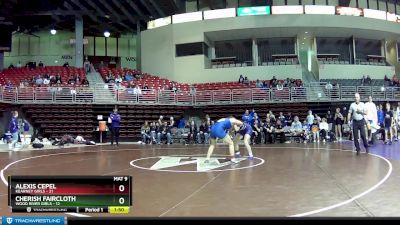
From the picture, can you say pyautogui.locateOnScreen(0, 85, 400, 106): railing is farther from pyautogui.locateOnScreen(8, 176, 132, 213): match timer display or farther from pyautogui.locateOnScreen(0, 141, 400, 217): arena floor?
pyautogui.locateOnScreen(8, 176, 132, 213): match timer display

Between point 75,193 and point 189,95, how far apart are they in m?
22.9

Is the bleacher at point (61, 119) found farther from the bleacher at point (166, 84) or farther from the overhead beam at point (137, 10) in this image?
the overhead beam at point (137, 10)

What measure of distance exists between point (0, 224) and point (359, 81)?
30501 millimetres

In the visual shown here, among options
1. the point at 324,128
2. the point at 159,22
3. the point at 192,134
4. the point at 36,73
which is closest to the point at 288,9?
the point at 159,22

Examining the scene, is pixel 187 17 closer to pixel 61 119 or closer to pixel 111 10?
pixel 111 10

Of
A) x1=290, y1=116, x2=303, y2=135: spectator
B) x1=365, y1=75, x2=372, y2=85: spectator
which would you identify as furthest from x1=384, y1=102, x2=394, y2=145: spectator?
x1=365, y1=75, x2=372, y2=85: spectator

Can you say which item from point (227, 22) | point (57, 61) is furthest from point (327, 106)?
point (57, 61)

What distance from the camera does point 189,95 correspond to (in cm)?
2530

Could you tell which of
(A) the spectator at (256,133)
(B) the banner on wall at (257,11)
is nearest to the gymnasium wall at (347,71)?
(B) the banner on wall at (257,11)

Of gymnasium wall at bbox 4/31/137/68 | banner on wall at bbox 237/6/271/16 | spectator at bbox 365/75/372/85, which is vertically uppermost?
banner on wall at bbox 237/6/271/16

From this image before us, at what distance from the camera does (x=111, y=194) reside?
2428mm

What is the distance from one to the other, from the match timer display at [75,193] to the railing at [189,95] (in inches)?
850

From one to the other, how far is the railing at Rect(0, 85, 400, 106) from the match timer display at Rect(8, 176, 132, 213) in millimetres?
21600

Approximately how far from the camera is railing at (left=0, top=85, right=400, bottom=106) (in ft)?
75.3
